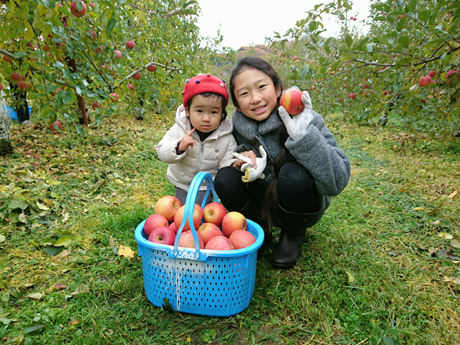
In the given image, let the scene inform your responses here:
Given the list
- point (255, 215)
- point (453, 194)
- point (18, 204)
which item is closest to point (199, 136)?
point (255, 215)

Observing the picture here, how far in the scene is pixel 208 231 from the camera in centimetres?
152

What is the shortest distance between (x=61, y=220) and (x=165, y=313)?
4.03ft

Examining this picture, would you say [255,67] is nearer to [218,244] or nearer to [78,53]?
[218,244]

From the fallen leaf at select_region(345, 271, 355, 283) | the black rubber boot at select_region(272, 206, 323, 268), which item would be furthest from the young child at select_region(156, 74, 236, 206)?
the fallen leaf at select_region(345, 271, 355, 283)

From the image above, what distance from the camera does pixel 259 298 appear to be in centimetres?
153

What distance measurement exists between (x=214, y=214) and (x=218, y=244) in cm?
30

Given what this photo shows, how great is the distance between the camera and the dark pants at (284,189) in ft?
5.16

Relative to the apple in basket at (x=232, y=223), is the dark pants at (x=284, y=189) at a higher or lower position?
higher

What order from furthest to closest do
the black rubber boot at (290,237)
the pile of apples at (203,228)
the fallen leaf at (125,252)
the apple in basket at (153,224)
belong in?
1. the fallen leaf at (125,252)
2. the black rubber boot at (290,237)
3. the apple in basket at (153,224)
4. the pile of apples at (203,228)

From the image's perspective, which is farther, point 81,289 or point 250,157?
point 250,157

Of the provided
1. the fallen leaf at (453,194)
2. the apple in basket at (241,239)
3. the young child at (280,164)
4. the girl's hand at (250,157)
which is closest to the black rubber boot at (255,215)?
the young child at (280,164)

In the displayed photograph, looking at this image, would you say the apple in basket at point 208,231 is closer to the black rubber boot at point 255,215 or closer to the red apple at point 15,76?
the black rubber boot at point 255,215

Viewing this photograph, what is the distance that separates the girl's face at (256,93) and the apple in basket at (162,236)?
2.66 feet

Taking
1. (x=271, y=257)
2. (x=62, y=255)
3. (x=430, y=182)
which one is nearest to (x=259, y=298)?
(x=271, y=257)
